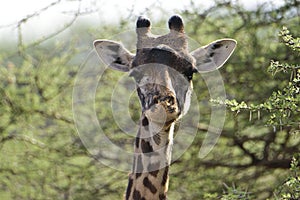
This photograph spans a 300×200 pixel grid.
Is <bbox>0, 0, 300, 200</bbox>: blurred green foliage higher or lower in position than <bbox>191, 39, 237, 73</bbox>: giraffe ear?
lower

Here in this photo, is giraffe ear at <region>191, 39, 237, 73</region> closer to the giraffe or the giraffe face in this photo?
the giraffe

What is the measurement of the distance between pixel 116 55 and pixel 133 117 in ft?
9.82

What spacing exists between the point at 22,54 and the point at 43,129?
981 millimetres

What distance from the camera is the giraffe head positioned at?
5.23 meters

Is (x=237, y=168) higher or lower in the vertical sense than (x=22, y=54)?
lower

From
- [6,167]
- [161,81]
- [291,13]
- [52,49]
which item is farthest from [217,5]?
Answer: [161,81]

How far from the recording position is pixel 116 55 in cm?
620

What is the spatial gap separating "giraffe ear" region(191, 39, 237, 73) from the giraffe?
18cm

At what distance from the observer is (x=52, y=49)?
10.2m

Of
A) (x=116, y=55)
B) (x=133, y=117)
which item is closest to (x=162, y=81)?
(x=116, y=55)

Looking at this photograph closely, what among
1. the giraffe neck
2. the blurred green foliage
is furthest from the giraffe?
the blurred green foliage

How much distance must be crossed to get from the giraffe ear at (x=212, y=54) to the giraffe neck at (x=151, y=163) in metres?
0.80

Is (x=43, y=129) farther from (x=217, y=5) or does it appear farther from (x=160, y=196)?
(x=160, y=196)

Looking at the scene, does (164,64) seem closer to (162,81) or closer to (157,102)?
(162,81)
